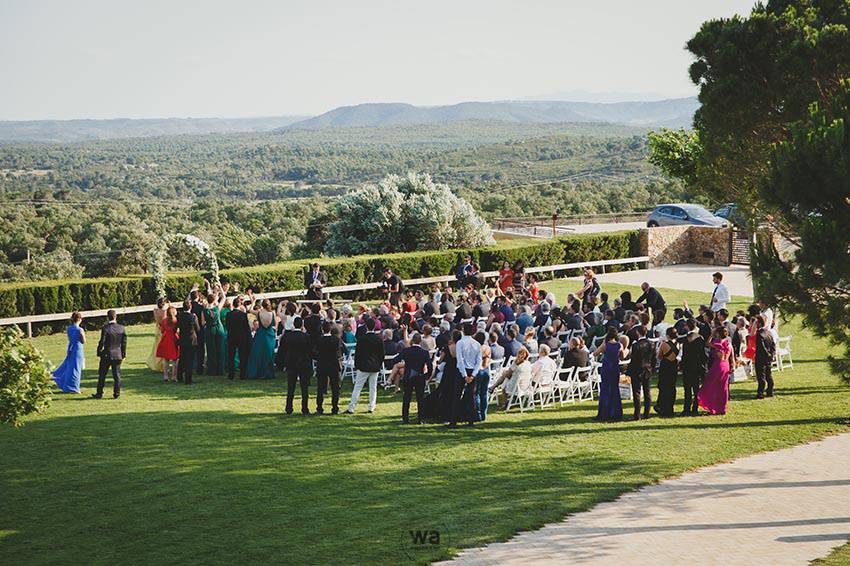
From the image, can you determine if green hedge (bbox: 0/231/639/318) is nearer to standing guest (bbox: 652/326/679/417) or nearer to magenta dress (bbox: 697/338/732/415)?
standing guest (bbox: 652/326/679/417)

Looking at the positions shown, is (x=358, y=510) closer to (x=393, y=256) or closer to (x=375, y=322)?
(x=375, y=322)

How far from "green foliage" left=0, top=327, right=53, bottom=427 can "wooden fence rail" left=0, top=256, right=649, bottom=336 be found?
12.8 m

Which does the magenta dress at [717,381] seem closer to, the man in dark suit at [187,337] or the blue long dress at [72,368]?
the man in dark suit at [187,337]

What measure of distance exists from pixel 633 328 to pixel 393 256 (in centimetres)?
1554

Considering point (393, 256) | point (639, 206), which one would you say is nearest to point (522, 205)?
point (639, 206)

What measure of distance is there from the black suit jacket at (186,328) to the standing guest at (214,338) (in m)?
0.82

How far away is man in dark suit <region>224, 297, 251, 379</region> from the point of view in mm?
19312

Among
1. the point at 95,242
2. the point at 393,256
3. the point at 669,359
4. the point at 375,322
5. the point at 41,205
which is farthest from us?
the point at 41,205

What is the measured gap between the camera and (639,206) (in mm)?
67688

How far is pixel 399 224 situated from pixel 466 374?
21082mm

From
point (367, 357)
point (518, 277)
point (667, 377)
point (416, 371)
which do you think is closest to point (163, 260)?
point (518, 277)

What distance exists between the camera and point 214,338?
1991 centimetres

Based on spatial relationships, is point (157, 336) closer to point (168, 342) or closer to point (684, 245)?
point (168, 342)

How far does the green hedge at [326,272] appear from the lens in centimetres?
2586
